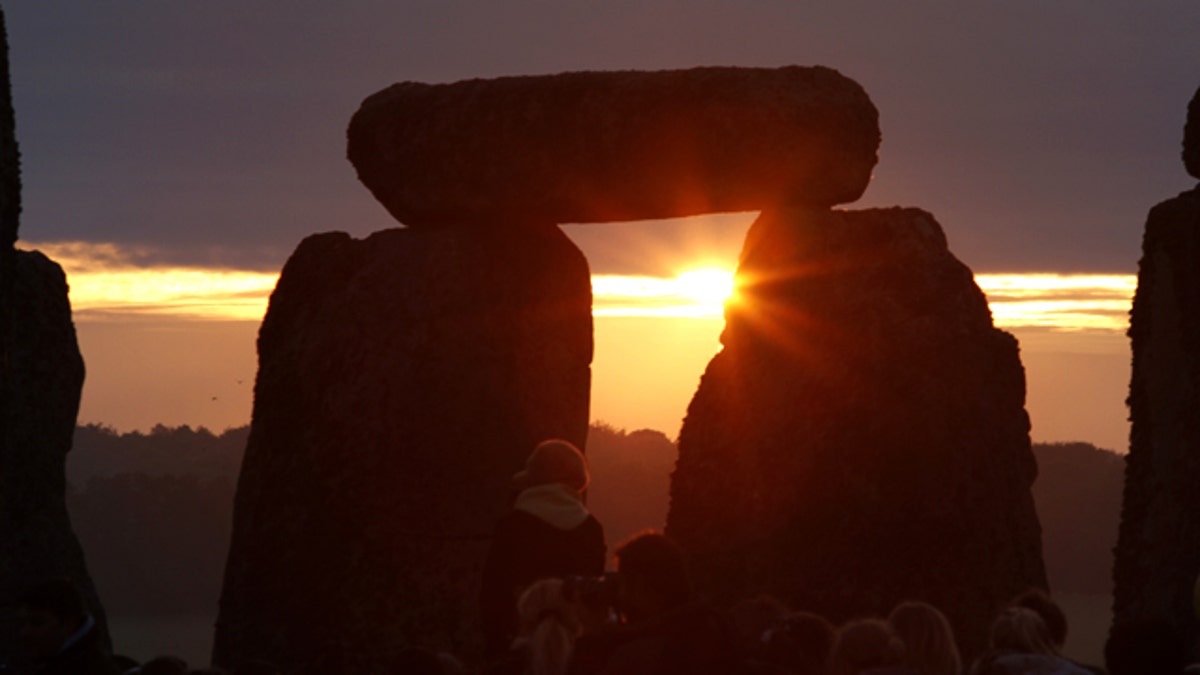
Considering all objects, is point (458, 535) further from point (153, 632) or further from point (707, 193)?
point (153, 632)

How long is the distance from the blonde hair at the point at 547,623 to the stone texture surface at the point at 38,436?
614cm

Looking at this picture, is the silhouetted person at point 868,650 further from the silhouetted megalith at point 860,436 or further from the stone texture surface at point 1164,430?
the silhouetted megalith at point 860,436

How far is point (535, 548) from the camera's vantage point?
7871mm

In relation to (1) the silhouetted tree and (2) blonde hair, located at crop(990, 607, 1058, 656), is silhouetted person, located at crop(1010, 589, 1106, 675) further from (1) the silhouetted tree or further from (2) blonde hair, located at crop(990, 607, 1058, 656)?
(1) the silhouetted tree

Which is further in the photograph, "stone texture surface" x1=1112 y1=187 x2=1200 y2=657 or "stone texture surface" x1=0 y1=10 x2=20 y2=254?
"stone texture surface" x1=1112 y1=187 x2=1200 y2=657

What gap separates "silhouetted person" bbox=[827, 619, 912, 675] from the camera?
18.0 ft

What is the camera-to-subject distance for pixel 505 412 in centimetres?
1200

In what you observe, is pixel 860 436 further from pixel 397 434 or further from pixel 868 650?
pixel 868 650

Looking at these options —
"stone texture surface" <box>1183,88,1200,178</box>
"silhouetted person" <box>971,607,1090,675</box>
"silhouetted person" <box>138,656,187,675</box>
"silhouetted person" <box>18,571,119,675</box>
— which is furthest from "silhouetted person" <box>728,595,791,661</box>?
"stone texture surface" <box>1183,88,1200,178</box>

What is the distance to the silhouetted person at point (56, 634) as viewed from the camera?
19.6ft

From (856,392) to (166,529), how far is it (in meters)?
20.7

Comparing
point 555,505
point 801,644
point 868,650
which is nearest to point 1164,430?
point 555,505

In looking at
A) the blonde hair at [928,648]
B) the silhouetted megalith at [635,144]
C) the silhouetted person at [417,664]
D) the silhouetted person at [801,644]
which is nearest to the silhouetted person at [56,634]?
the silhouetted person at [417,664]

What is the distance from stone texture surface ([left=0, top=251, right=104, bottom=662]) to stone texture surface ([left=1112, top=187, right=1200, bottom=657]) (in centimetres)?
617
